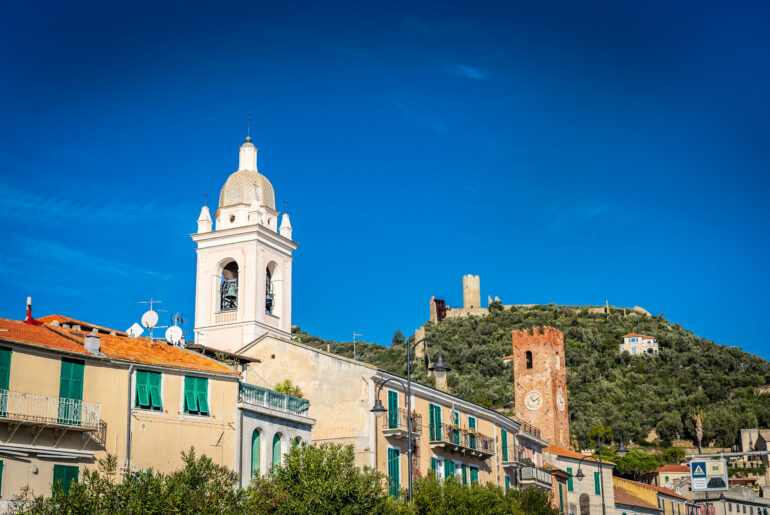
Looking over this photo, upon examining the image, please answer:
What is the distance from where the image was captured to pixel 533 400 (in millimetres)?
90875

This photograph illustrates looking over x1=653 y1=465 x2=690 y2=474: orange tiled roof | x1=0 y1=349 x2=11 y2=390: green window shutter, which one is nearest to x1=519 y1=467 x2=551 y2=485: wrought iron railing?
x1=0 y1=349 x2=11 y2=390: green window shutter

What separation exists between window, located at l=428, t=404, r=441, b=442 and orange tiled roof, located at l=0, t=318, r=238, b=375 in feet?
45.3

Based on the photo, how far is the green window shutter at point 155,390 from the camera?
29.7 metres

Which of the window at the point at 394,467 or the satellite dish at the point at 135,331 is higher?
the satellite dish at the point at 135,331

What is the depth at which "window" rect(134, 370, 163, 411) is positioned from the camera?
96.7 feet

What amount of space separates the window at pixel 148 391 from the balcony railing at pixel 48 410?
5.05 ft

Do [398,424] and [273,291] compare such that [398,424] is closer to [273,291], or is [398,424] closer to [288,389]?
[288,389]

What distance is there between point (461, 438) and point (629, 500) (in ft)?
99.0

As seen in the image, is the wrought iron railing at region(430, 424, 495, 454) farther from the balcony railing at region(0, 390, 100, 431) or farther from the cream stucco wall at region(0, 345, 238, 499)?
the balcony railing at region(0, 390, 100, 431)

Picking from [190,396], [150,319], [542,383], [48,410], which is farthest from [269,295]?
[542,383]

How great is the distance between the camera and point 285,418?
114 feet

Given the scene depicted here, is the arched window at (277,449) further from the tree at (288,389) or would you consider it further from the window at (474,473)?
the window at (474,473)

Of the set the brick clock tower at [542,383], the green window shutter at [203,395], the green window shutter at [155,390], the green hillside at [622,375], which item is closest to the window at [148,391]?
the green window shutter at [155,390]

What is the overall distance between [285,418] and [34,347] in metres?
10.1
